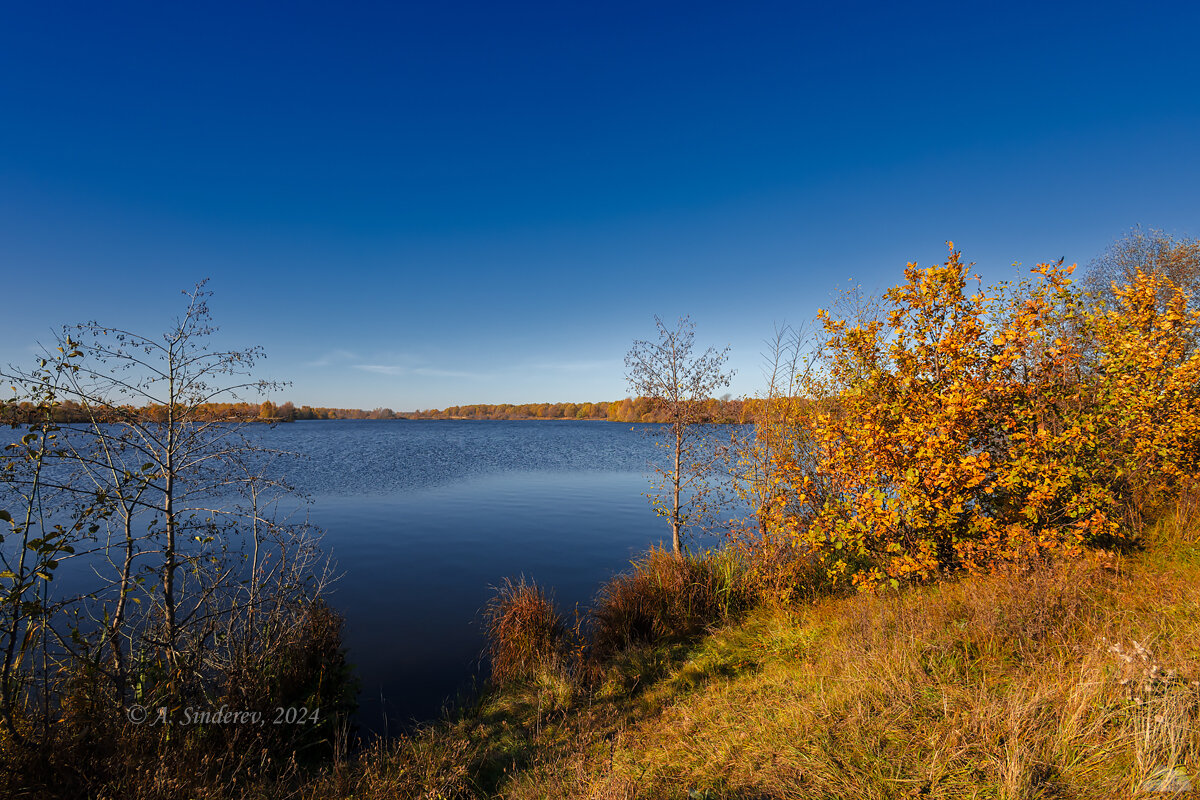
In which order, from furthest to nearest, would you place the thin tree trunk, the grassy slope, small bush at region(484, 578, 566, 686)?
the thin tree trunk
small bush at region(484, 578, 566, 686)
the grassy slope

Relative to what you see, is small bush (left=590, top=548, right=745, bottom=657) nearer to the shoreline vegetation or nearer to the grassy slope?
the shoreline vegetation

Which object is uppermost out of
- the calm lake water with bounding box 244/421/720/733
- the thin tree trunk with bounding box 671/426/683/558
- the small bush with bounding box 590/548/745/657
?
the thin tree trunk with bounding box 671/426/683/558

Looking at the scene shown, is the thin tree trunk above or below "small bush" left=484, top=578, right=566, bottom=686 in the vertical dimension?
above

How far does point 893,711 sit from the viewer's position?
4.32 meters

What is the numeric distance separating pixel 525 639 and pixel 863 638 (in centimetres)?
527

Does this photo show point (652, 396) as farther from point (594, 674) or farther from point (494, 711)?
point (494, 711)

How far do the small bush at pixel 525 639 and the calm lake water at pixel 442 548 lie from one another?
70cm

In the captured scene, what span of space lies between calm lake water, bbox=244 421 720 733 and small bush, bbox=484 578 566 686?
→ 70cm

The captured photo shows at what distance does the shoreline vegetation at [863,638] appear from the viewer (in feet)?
12.7

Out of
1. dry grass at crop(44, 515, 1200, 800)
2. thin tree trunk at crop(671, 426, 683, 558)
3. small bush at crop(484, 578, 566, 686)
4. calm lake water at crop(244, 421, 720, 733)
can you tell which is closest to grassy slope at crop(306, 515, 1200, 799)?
dry grass at crop(44, 515, 1200, 800)

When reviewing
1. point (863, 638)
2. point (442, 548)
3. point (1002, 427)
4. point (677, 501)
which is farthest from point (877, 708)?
point (442, 548)

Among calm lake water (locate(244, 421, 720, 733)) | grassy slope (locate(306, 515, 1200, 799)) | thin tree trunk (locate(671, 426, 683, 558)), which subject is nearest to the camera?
grassy slope (locate(306, 515, 1200, 799))

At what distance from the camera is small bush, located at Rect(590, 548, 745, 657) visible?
28.4 feet

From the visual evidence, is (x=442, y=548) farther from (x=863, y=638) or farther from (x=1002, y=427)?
(x=1002, y=427)
